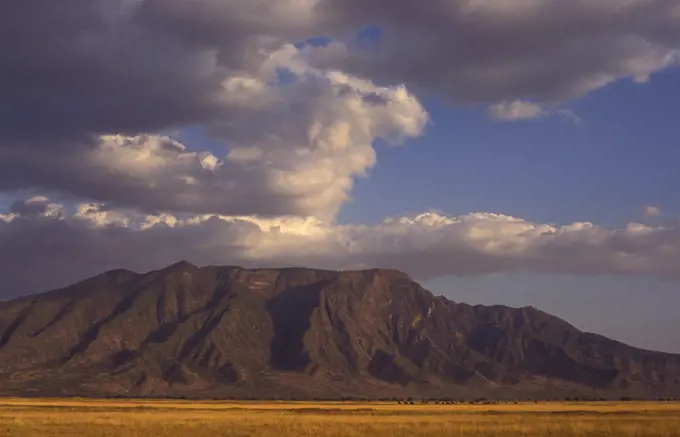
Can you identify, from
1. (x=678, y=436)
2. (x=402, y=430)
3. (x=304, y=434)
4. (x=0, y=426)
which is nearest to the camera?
(x=678, y=436)

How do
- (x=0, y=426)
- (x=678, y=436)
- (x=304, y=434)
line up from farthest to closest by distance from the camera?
(x=0, y=426) → (x=304, y=434) → (x=678, y=436)

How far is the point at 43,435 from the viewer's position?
5703cm

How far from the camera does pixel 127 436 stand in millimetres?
54875

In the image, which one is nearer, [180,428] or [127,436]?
[127,436]

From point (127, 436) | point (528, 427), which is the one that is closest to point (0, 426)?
point (127, 436)

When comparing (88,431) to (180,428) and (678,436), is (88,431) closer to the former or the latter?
(180,428)

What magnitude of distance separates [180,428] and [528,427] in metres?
25.0

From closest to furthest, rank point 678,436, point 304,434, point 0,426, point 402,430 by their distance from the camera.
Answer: point 678,436 < point 304,434 < point 402,430 < point 0,426

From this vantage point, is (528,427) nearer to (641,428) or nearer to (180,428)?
(641,428)

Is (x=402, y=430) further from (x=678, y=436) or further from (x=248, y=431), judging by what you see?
(x=678, y=436)

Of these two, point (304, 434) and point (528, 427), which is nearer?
point (304, 434)

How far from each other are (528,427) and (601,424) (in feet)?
21.4

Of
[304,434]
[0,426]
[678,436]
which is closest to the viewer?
[678,436]

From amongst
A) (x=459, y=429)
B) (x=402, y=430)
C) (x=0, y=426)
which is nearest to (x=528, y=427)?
(x=459, y=429)
